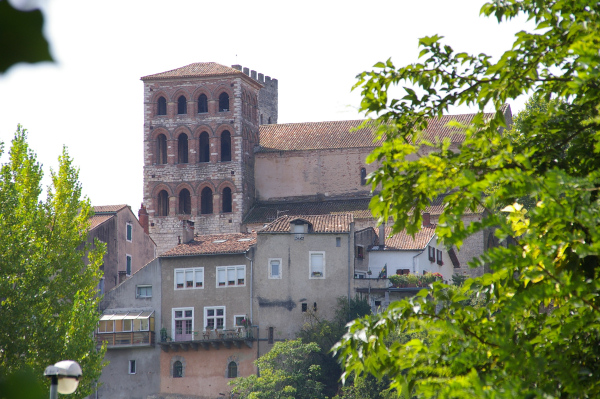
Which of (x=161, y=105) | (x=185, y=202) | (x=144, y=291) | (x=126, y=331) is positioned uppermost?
(x=161, y=105)

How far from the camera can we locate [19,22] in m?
1.05

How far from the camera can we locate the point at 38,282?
2555 centimetres

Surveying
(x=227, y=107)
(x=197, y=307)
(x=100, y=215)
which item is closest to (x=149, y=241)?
(x=100, y=215)

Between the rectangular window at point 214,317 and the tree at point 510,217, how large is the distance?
4645 centimetres

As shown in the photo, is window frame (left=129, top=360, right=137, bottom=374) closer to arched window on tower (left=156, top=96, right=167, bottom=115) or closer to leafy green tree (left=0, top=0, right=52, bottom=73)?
arched window on tower (left=156, top=96, right=167, bottom=115)

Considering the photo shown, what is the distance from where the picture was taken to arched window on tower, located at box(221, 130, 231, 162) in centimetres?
7831

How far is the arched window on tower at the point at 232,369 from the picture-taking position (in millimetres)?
51722

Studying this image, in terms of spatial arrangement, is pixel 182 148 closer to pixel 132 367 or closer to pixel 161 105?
pixel 161 105

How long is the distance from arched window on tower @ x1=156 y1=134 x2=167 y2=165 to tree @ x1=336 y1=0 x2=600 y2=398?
239 ft

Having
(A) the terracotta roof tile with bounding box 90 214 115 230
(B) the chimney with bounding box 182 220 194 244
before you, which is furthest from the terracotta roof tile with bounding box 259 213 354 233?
(A) the terracotta roof tile with bounding box 90 214 115 230

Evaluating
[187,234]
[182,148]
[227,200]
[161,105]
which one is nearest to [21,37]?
[187,234]

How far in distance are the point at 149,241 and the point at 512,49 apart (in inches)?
2334

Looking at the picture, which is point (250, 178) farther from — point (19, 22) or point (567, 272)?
point (19, 22)

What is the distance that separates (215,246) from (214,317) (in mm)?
5184
